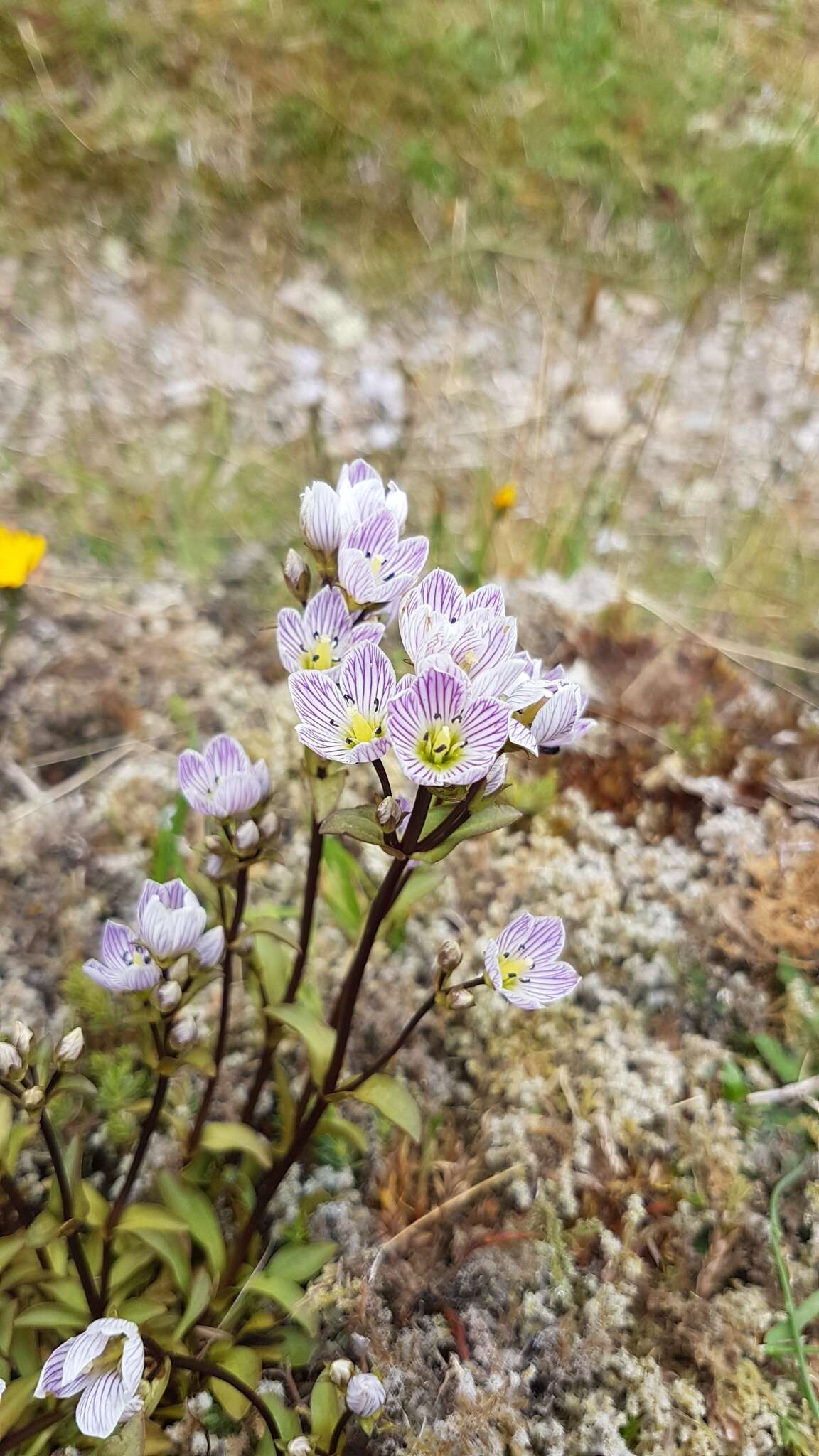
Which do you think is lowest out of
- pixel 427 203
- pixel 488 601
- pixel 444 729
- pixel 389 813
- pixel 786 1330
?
pixel 786 1330

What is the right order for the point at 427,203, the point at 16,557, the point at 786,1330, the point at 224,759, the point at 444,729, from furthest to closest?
the point at 427,203 → the point at 16,557 → the point at 786,1330 → the point at 224,759 → the point at 444,729

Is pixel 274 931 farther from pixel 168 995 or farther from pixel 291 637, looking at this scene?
pixel 291 637

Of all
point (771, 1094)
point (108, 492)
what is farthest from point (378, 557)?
point (108, 492)

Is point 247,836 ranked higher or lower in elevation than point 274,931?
higher

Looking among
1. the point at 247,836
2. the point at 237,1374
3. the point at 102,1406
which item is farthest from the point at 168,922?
the point at 237,1374

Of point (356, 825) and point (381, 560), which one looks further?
point (381, 560)

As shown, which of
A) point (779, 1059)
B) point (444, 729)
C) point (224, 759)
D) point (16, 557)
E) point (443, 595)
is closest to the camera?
point (444, 729)

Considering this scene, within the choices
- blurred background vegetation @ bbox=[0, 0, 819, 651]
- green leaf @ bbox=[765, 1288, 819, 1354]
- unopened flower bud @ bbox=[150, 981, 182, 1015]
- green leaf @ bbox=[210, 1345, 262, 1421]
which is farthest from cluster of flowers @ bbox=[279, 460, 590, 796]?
blurred background vegetation @ bbox=[0, 0, 819, 651]
